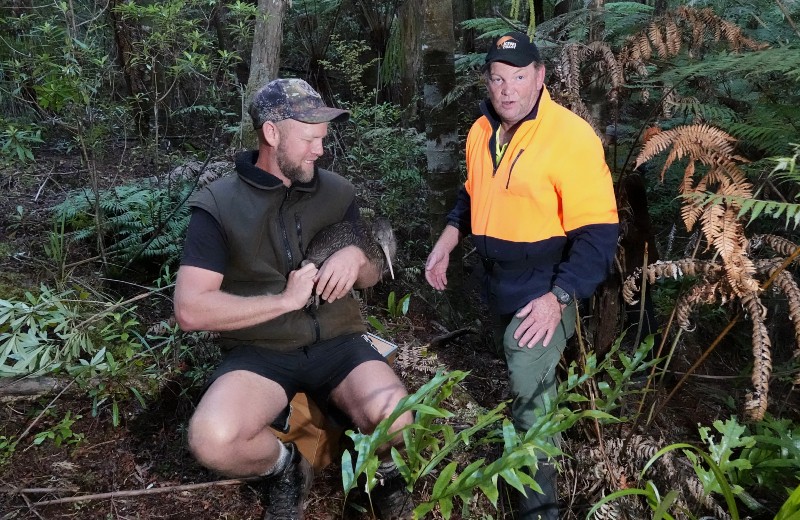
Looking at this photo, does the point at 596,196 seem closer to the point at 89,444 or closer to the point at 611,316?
the point at 611,316

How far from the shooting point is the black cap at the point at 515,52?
9.00 feet

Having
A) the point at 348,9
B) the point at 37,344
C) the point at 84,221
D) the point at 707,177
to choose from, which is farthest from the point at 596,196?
the point at 348,9

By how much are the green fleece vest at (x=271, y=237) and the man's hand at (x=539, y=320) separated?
3.22ft

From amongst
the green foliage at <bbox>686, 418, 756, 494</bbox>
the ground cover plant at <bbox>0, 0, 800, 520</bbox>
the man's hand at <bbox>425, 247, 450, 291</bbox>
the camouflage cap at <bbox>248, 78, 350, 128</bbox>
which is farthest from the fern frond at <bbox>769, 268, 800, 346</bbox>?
the camouflage cap at <bbox>248, 78, 350, 128</bbox>

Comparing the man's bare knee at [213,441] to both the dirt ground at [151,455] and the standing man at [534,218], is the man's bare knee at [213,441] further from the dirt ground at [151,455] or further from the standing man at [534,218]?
the standing man at [534,218]

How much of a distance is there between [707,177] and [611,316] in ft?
3.08

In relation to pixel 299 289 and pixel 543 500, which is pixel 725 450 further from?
pixel 299 289

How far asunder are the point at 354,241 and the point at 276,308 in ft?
1.96

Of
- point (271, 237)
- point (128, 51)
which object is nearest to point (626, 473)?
point (271, 237)

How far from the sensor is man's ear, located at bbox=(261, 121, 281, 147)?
9.34ft

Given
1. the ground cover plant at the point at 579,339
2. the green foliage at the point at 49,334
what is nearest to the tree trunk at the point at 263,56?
the ground cover plant at the point at 579,339

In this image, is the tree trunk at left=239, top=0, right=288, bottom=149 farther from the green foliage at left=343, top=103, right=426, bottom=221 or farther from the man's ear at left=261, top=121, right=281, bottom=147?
the man's ear at left=261, top=121, right=281, bottom=147

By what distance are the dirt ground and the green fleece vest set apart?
0.77 meters

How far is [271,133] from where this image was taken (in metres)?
2.86
